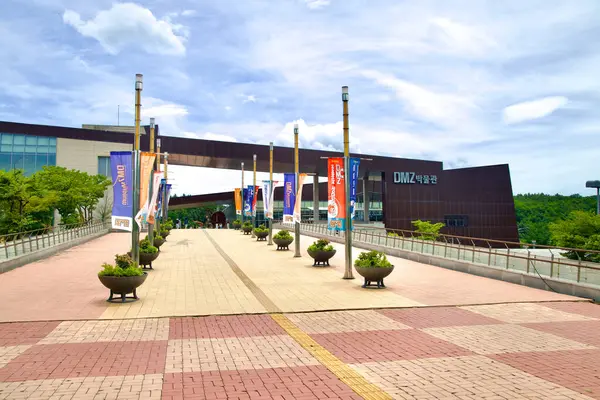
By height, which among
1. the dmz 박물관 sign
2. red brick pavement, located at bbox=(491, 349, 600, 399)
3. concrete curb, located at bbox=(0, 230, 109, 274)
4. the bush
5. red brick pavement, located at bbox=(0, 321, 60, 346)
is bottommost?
red brick pavement, located at bbox=(0, 321, 60, 346)

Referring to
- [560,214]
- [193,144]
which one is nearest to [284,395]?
[193,144]

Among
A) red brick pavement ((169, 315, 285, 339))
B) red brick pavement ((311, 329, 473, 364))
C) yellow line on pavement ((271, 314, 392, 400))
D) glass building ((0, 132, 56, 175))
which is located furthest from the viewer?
glass building ((0, 132, 56, 175))

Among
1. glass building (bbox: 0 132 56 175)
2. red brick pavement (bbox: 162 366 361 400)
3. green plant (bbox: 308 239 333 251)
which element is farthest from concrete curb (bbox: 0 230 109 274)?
glass building (bbox: 0 132 56 175)

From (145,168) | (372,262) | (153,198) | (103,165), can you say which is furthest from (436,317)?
(103,165)

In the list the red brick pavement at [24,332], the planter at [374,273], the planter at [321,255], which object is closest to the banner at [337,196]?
the planter at [374,273]

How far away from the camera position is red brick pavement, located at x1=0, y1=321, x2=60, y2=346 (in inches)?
371

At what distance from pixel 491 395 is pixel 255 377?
3181 millimetres

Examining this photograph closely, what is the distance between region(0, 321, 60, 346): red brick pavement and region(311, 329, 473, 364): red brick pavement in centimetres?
533

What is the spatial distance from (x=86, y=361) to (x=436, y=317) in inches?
300

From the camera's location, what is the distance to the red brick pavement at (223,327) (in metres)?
10.1

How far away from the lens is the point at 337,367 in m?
7.80

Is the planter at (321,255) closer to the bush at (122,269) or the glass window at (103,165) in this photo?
the bush at (122,269)

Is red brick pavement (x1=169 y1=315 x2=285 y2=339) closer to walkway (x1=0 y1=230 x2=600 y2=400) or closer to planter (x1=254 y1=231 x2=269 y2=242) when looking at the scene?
walkway (x1=0 y1=230 x2=600 y2=400)

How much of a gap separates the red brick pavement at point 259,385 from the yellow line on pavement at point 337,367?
0.40 ft
